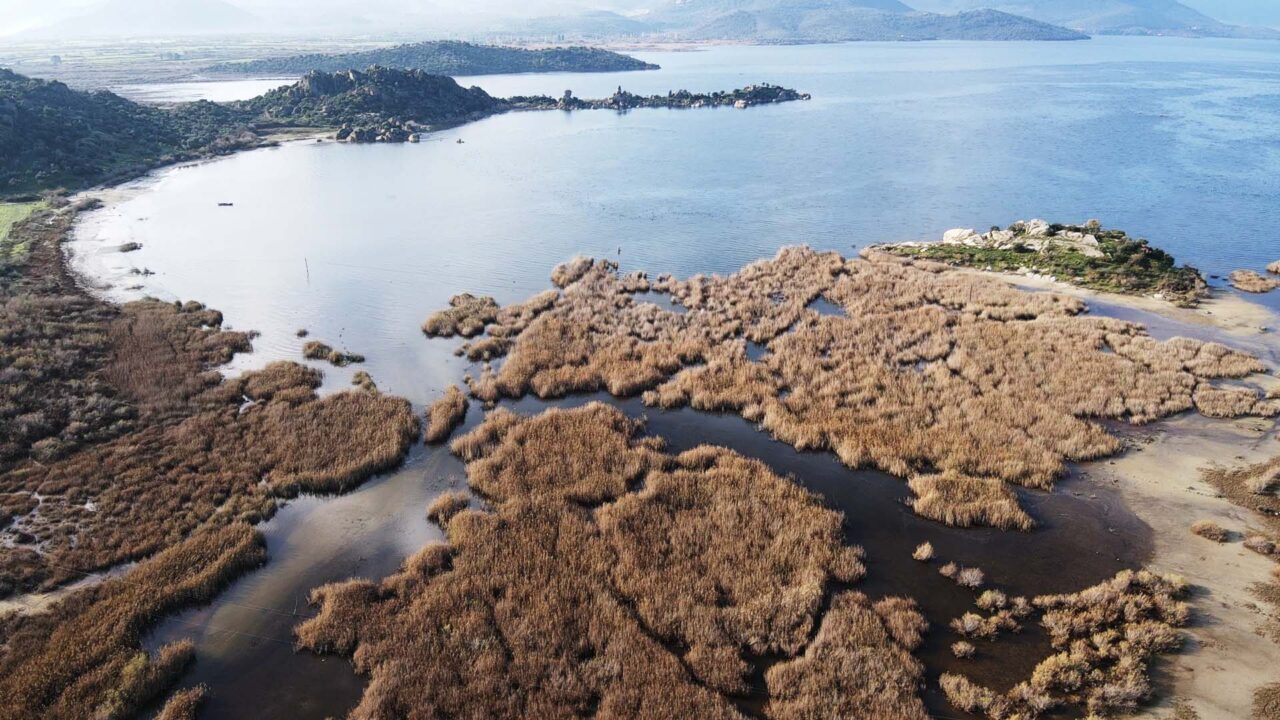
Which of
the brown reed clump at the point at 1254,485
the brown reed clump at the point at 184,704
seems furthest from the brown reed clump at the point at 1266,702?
the brown reed clump at the point at 184,704

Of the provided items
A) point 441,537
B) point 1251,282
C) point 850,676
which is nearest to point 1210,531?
point 850,676

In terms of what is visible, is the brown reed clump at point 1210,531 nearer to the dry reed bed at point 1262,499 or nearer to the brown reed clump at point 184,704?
the dry reed bed at point 1262,499

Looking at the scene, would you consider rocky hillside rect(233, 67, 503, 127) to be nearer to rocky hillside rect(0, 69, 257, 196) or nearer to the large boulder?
rocky hillside rect(0, 69, 257, 196)

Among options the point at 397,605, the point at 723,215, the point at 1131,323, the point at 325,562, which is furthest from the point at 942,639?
the point at 723,215

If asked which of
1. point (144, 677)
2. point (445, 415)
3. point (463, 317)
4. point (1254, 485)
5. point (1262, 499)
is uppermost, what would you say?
point (463, 317)

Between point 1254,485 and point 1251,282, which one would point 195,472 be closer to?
point 1254,485

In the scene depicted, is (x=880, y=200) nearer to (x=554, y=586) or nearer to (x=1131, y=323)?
(x=1131, y=323)

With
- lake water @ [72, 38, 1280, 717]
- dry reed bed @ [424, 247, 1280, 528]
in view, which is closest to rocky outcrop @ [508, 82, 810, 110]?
lake water @ [72, 38, 1280, 717]

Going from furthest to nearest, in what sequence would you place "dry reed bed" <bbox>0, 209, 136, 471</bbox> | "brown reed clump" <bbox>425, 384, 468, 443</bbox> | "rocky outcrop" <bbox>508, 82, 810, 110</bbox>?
"rocky outcrop" <bbox>508, 82, 810, 110</bbox>
"brown reed clump" <bbox>425, 384, 468, 443</bbox>
"dry reed bed" <bbox>0, 209, 136, 471</bbox>
